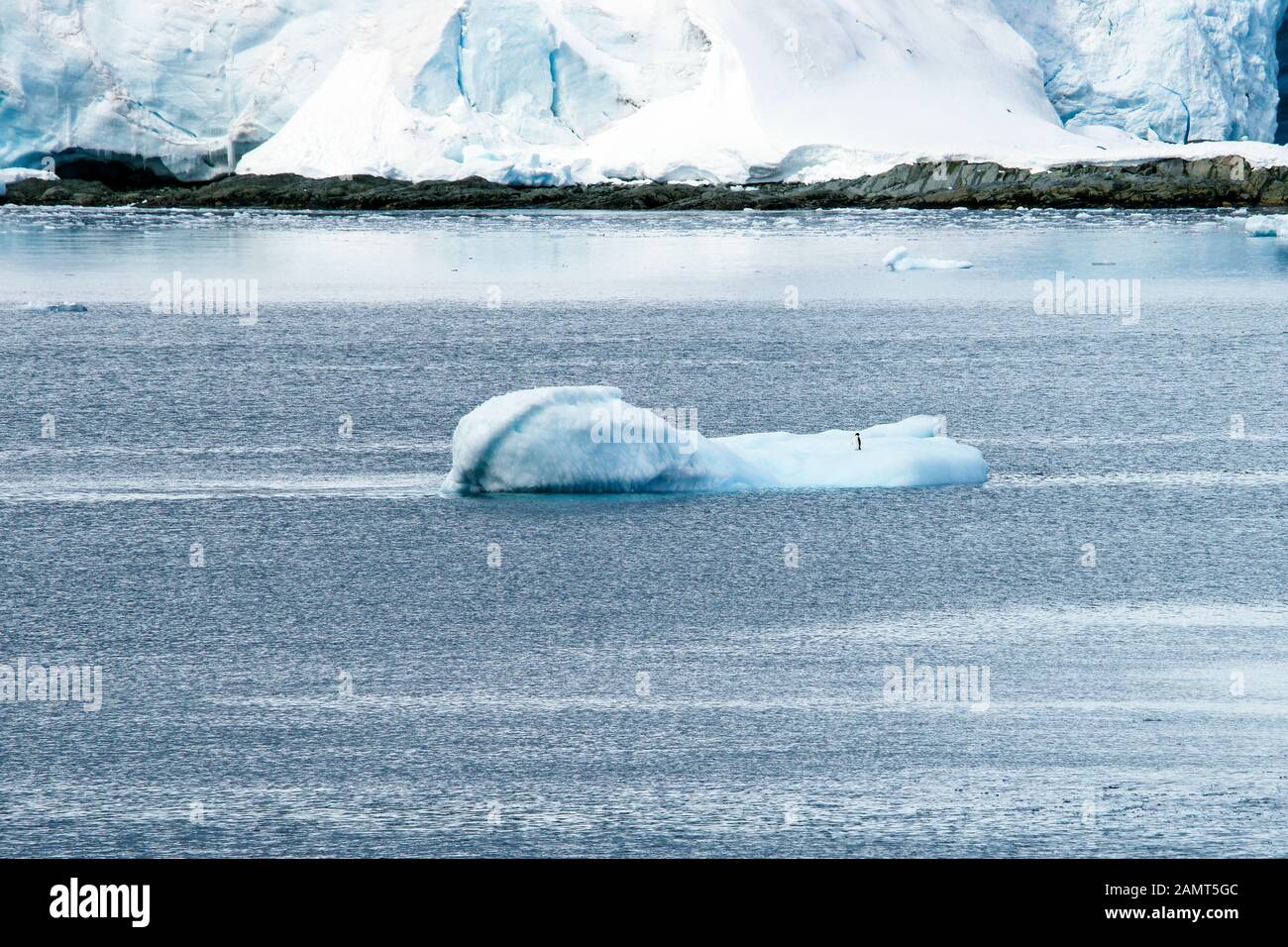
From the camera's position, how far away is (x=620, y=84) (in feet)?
176

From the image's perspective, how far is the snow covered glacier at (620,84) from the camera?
1989 inches

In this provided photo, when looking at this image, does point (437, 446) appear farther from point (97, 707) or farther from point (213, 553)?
point (97, 707)

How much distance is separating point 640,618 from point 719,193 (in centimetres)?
5135

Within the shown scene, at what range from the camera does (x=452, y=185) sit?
53469mm

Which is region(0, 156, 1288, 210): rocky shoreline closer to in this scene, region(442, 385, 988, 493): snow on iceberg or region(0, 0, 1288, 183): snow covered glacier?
region(0, 0, 1288, 183): snow covered glacier

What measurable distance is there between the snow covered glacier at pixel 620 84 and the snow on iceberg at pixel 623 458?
43.0m

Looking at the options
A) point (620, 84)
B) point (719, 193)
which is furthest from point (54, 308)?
point (719, 193)

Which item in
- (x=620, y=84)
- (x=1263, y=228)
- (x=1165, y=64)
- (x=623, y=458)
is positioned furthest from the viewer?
(x=1165, y=64)

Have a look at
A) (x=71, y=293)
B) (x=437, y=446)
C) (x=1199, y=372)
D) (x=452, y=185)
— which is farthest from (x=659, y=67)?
(x=437, y=446)

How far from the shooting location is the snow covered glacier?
50531 millimetres

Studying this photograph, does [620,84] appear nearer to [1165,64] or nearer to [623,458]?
[1165,64]

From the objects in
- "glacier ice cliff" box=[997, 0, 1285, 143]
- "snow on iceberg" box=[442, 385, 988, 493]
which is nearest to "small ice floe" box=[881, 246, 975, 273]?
"snow on iceberg" box=[442, 385, 988, 493]

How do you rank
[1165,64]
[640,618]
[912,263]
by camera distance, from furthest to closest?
[1165,64], [912,263], [640,618]

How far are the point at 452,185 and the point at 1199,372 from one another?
137 feet
